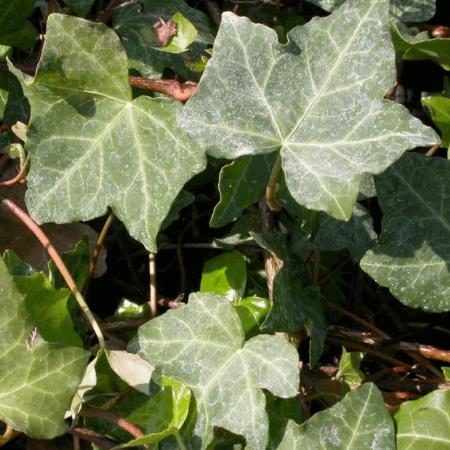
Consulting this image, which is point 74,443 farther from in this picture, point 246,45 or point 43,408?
point 246,45

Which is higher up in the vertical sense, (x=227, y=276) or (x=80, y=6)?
(x=80, y=6)

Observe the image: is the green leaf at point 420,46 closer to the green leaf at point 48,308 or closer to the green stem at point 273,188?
the green stem at point 273,188

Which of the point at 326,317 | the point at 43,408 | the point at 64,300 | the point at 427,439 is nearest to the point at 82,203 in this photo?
the point at 64,300

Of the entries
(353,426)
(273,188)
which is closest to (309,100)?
(273,188)

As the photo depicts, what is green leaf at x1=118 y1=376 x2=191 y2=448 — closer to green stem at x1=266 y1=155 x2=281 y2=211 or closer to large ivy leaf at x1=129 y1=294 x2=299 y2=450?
large ivy leaf at x1=129 y1=294 x2=299 y2=450

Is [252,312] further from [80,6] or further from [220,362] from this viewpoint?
[80,6]

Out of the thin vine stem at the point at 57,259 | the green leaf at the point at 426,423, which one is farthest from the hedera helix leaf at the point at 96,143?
the green leaf at the point at 426,423
